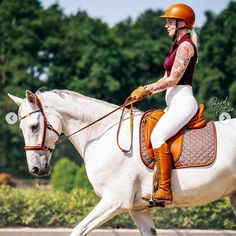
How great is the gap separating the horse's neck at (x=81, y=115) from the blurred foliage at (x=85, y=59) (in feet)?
117

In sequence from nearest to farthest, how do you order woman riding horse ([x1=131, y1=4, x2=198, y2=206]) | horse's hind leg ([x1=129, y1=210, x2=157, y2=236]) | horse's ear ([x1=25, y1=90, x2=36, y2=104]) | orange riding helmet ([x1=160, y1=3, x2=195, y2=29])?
1. woman riding horse ([x1=131, y1=4, x2=198, y2=206])
2. orange riding helmet ([x1=160, y1=3, x2=195, y2=29])
3. horse's ear ([x1=25, y1=90, x2=36, y2=104])
4. horse's hind leg ([x1=129, y1=210, x2=157, y2=236])

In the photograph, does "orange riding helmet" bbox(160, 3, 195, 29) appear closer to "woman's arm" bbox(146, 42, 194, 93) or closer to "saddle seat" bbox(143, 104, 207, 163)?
"woman's arm" bbox(146, 42, 194, 93)

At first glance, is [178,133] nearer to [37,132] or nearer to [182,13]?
[182,13]

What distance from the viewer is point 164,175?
6.38m

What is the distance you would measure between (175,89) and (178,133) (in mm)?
444

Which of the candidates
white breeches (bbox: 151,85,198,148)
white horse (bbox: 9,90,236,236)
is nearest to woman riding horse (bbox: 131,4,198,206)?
white breeches (bbox: 151,85,198,148)

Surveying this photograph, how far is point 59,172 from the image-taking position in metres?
24.2

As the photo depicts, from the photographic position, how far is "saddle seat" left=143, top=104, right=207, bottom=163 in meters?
6.56

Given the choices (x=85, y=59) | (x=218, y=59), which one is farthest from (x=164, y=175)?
(x=85, y=59)

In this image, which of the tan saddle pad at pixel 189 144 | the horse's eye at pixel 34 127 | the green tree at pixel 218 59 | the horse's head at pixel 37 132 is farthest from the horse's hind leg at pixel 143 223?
the green tree at pixel 218 59

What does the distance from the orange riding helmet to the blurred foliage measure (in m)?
35.9

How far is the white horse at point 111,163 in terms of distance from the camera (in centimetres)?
649

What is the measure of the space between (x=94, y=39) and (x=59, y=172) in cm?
2667

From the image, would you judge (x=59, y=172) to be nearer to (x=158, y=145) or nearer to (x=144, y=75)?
(x=158, y=145)
